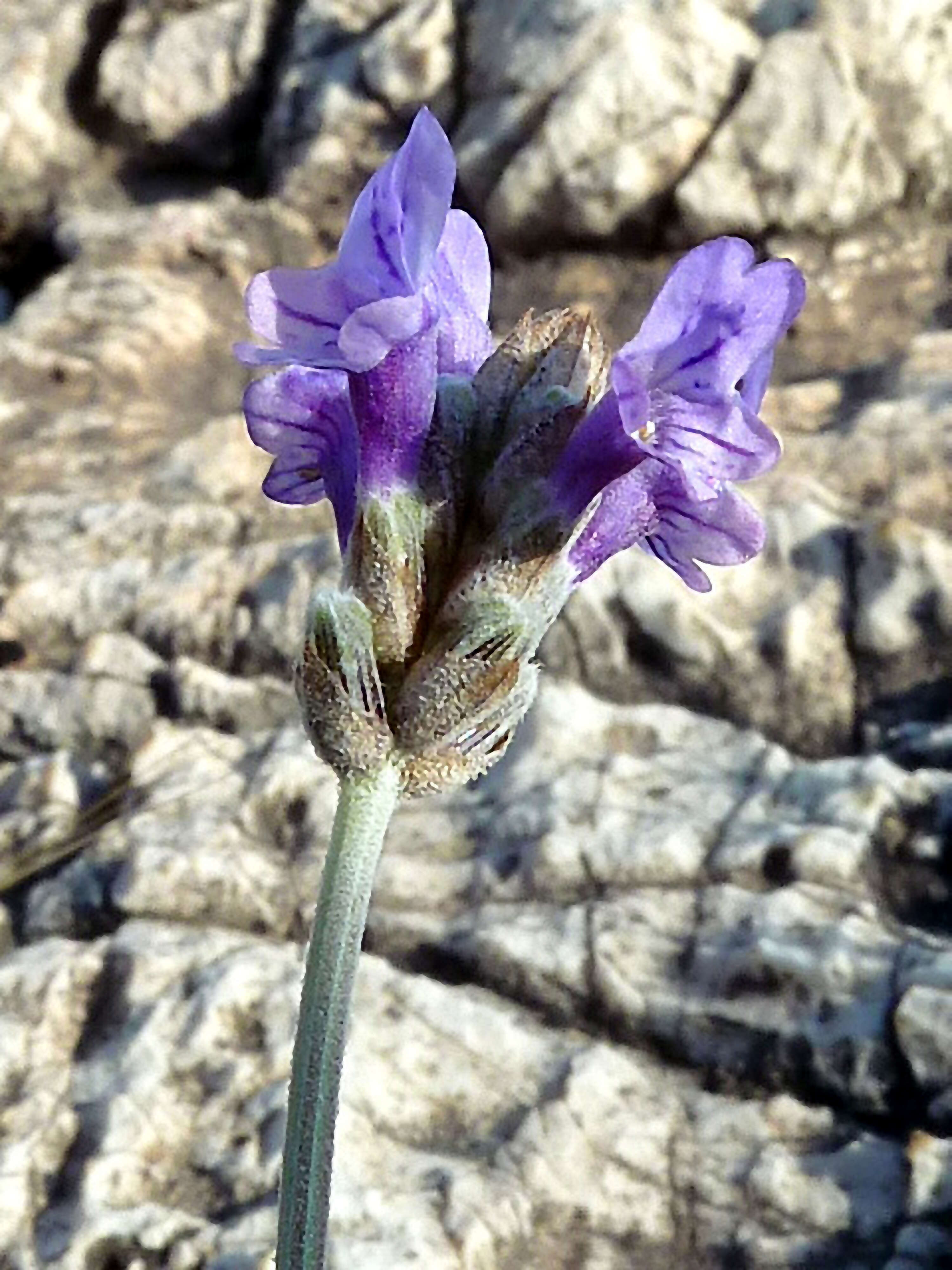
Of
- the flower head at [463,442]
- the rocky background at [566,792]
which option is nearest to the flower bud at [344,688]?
the flower head at [463,442]

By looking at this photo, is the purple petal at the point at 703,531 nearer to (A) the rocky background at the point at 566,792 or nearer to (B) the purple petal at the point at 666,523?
(B) the purple petal at the point at 666,523

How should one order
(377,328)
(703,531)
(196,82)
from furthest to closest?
1. (196,82)
2. (703,531)
3. (377,328)

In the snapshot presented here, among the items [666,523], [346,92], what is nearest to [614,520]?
[666,523]

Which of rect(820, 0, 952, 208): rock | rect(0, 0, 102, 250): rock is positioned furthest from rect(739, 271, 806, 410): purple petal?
rect(0, 0, 102, 250): rock

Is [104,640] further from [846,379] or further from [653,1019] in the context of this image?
[846,379]

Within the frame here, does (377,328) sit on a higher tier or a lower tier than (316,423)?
higher

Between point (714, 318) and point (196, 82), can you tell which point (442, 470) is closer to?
point (714, 318)

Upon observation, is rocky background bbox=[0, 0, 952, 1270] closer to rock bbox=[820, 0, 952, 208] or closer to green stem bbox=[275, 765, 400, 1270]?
rock bbox=[820, 0, 952, 208]
